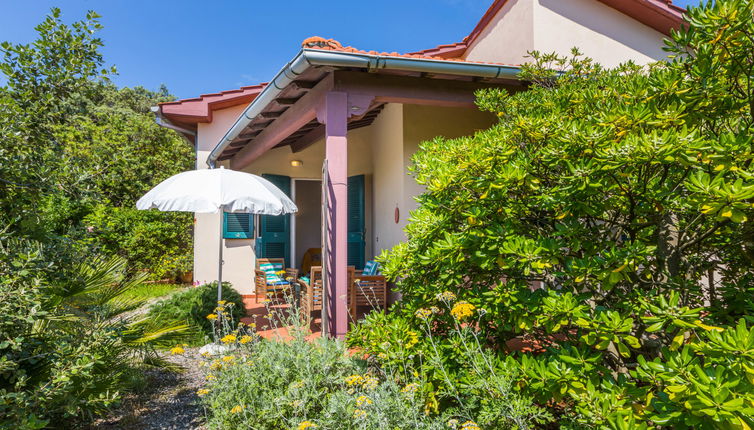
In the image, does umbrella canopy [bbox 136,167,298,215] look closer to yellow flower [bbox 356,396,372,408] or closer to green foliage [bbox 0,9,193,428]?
green foliage [bbox 0,9,193,428]

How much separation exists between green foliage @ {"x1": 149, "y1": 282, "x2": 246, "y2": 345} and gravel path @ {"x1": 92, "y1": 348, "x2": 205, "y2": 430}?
3.24ft

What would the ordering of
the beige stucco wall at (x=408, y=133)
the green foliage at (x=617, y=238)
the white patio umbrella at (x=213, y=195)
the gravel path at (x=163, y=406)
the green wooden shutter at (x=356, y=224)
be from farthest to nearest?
Answer: the green wooden shutter at (x=356, y=224), the beige stucco wall at (x=408, y=133), the white patio umbrella at (x=213, y=195), the gravel path at (x=163, y=406), the green foliage at (x=617, y=238)

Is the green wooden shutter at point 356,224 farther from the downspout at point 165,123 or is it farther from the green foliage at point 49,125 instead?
the green foliage at point 49,125

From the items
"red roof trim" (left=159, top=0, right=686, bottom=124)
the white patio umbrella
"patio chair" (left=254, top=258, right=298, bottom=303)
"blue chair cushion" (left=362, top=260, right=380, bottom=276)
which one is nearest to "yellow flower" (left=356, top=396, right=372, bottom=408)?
the white patio umbrella

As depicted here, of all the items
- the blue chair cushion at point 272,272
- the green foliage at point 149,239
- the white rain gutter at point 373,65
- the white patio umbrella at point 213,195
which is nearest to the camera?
the white rain gutter at point 373,65

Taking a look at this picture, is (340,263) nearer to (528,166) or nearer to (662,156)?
(528,166)

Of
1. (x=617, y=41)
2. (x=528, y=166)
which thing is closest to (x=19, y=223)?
(x=528, y=166)

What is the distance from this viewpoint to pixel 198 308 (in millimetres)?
5891

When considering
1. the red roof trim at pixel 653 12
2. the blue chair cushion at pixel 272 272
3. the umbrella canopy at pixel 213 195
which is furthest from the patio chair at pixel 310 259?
the red roof trim at pixel 653 12

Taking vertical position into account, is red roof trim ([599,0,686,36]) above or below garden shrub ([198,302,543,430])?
above

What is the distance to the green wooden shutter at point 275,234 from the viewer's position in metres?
9.04

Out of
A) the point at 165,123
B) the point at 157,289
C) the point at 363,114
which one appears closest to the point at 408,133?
the point at 363,114

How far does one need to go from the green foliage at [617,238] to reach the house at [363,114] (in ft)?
4.20

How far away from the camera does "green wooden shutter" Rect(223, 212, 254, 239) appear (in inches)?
352
